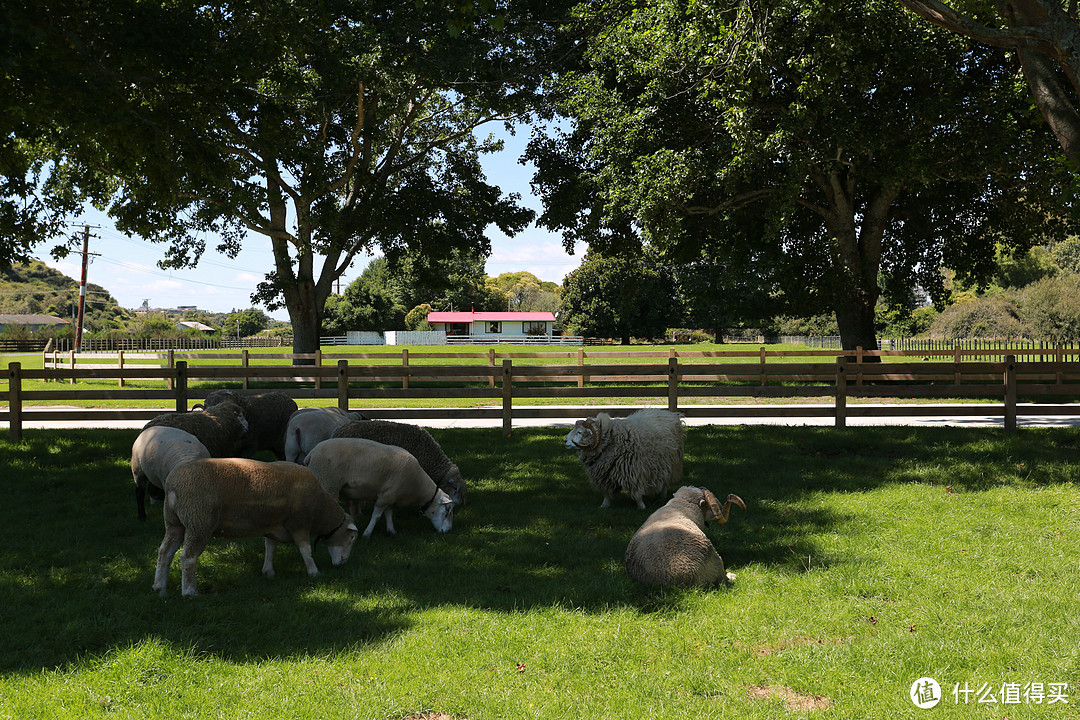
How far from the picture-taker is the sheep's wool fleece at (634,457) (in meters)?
7.92

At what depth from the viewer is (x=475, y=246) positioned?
74.4 feet

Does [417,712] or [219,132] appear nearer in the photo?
[417,712]

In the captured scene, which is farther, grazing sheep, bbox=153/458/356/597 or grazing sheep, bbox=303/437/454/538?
grazing sheep, bbox=303/437/454/538

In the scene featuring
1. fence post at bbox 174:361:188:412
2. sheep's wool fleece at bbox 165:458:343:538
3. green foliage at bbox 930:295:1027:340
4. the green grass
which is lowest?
the green grass

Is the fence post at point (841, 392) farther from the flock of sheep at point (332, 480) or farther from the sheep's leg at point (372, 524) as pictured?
the sheep's leg at point (372, 524)

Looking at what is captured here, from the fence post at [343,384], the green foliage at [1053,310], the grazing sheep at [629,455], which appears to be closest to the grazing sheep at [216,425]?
the fence post at [343,384]

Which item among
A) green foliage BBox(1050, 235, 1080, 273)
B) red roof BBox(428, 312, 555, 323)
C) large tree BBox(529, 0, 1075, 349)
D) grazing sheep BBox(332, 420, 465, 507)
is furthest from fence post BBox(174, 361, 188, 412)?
green foliage BBox(1050, 235, 1080, 273)

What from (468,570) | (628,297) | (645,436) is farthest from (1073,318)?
(468,570)

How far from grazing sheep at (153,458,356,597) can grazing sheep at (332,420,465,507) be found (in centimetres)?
190

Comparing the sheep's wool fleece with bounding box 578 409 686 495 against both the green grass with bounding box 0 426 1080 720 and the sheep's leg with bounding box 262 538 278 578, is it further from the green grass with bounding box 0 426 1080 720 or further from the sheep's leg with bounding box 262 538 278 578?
the sheep's leg with bounding box 262 538 278 578

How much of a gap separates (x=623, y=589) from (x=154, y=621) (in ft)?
10.4

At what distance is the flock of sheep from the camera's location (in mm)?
5410

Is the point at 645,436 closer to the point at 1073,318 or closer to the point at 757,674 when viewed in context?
the point at 757,674

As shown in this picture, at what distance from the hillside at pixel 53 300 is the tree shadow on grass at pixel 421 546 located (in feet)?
346
